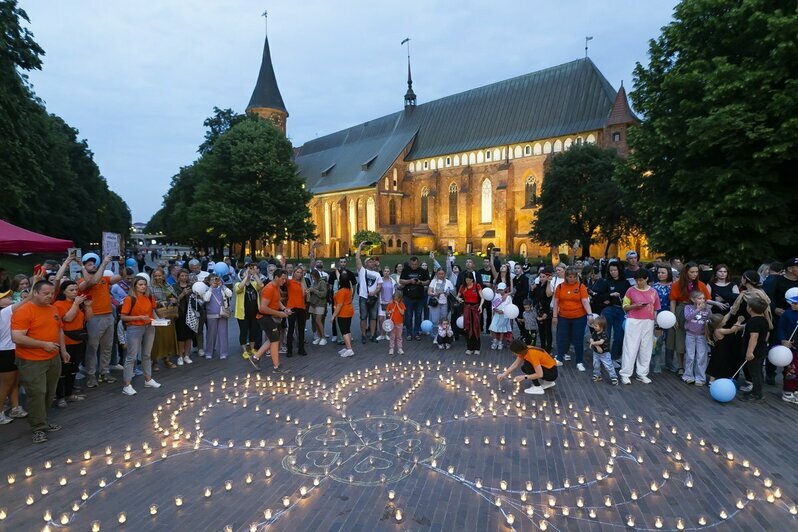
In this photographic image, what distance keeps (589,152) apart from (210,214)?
30520 millimetres

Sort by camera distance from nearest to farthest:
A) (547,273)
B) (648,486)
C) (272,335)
→ (648,486) < (272,335) < (547,273)

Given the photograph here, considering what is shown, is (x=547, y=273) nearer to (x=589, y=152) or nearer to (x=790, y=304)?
(x=790, y=304)

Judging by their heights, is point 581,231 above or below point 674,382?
above

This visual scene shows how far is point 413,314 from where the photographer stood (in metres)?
12.2

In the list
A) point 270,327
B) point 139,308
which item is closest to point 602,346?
point 270,327

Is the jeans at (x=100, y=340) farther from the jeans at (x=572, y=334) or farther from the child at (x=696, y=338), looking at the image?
the child at (x=696, y=338)

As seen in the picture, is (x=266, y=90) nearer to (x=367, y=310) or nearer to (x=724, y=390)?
(x=367, y=310)

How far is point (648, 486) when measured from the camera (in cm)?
470

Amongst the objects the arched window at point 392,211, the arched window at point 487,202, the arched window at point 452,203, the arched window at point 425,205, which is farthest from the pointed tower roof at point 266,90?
the arched window at point 487,202

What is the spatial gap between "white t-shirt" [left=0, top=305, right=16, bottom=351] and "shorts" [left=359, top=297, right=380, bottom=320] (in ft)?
23.4

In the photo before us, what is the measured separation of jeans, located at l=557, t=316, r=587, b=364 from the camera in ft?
29.9

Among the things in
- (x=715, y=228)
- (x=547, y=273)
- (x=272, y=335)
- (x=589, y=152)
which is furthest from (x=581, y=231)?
(x=272, y=335)

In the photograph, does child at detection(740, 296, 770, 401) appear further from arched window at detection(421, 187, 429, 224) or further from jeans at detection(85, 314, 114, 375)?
arched window at detection(421, 187, 429, 224)

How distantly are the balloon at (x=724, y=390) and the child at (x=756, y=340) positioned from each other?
0.51 meters
